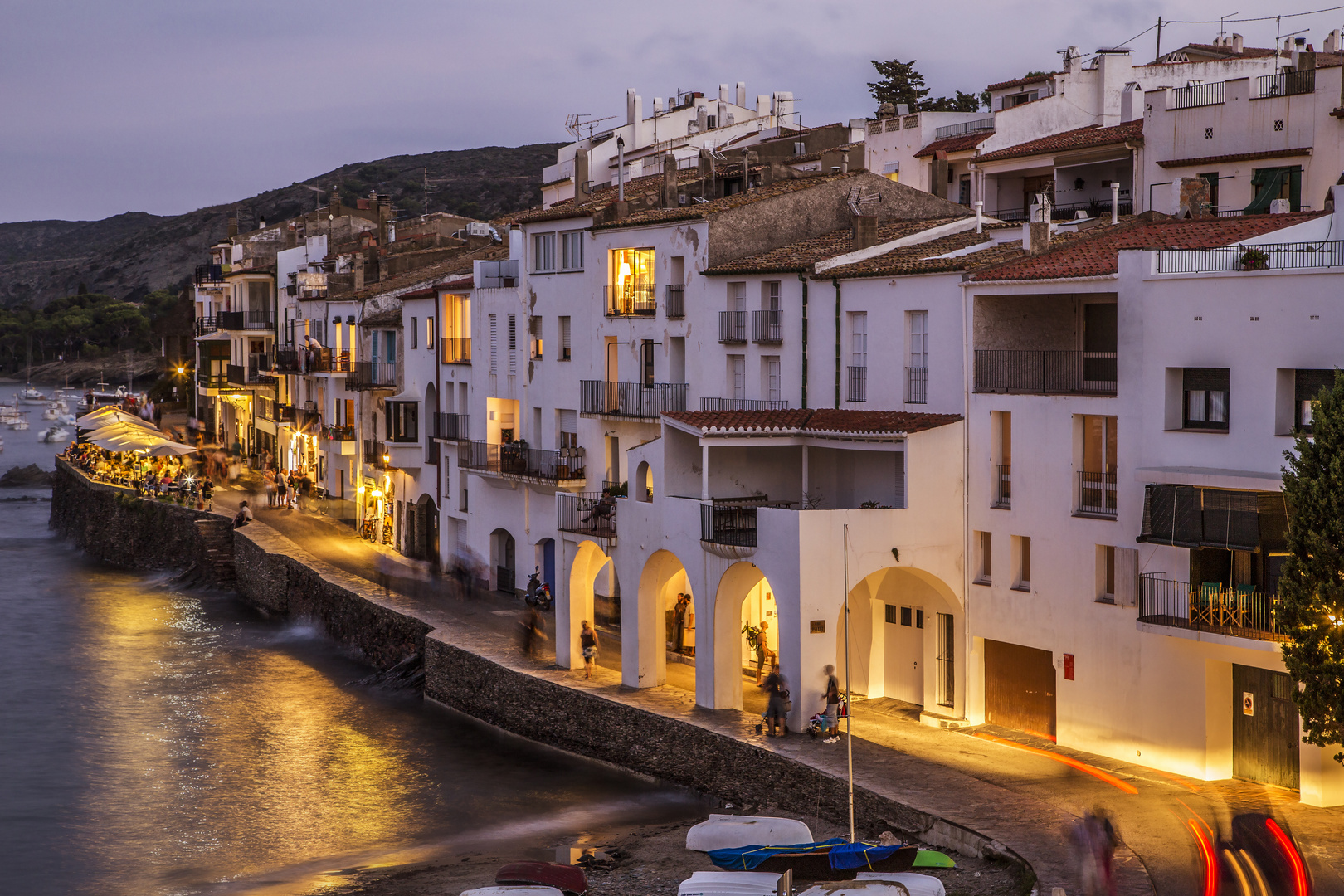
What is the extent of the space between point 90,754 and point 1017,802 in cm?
2412

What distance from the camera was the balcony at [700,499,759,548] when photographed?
3256cm

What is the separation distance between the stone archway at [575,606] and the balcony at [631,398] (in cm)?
479

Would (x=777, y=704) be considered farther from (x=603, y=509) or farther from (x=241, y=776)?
(x=241, y=776)

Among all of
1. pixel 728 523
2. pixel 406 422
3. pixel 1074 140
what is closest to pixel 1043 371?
pixel 728 523

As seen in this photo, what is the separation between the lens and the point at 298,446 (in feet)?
255

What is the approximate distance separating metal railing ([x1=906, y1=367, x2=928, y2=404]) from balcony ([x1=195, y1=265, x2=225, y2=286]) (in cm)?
6698

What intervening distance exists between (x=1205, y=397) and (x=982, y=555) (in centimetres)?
644

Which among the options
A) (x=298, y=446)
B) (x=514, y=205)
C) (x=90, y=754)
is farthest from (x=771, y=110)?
(x=514, y=205)

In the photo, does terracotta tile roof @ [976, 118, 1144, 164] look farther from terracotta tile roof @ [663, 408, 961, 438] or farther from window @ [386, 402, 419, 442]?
window @ [386, 402, 419, 442]

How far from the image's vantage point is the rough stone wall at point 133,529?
69.2m

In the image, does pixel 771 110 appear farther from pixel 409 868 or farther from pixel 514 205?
pixel 514 205

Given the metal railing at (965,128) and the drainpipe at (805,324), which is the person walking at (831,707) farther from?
the metal railing at (965,128)

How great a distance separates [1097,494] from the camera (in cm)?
2958

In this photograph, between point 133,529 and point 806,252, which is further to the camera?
point 133,529
